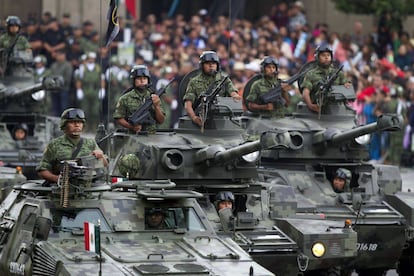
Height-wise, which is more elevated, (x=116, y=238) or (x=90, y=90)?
(x=116, y=238)

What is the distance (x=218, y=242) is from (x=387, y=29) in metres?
21.7

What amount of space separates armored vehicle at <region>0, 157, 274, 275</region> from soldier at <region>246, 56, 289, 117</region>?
679 centimetres

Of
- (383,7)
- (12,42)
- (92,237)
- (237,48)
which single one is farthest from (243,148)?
(383,7)

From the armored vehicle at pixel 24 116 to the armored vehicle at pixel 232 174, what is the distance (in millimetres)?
5882

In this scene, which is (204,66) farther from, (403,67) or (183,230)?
(403,67)

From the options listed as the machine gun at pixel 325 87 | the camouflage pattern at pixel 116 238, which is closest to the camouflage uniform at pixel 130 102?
the machine gun at pixel 325 87

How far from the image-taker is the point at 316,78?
2891 centimetres

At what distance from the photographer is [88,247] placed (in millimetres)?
19578

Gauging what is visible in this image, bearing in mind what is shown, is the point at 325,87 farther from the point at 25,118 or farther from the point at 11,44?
the point at 11,44

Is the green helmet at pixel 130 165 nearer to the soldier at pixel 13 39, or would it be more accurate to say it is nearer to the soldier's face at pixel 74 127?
the soldier's face at pixel 74 127

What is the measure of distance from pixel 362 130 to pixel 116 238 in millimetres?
6669

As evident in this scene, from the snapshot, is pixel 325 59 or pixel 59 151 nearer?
pixel 59 151

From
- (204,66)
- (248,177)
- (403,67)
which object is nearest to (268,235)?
(248,177)

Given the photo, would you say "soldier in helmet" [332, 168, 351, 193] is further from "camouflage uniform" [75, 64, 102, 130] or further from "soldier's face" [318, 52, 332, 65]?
"camouflage uniform" [75, 64, 102, 130]
